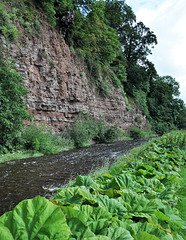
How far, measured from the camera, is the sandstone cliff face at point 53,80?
33.0 ft

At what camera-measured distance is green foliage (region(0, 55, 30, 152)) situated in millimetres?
7043

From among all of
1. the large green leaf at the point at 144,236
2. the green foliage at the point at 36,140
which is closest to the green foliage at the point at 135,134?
the green foliage at the point at 36,140

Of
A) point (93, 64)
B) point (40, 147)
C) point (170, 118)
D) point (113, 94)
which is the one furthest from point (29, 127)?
point (170, 118)

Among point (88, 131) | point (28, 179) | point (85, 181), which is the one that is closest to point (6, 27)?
point (28, 179)

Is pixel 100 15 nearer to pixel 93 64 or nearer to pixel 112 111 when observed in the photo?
pixel 93 64

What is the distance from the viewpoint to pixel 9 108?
Result: 7281 millimetres

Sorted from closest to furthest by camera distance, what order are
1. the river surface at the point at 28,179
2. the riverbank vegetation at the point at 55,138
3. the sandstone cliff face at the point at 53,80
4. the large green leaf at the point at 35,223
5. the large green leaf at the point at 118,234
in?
the large green leaf at the point at 35,223 < the large green leaf at the point at 118,234 < the river surface at the point at 28,179 < the riverbank vegetation at the point at 55,138 < the sandstone cliff face at the point at 53,80

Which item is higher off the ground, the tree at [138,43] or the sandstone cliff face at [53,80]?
the tree at [138,43]

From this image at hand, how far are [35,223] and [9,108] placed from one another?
7.38 metres

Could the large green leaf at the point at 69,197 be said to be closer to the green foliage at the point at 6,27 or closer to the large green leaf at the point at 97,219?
the large green leaf at the point at 97,219

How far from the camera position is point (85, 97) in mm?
14664

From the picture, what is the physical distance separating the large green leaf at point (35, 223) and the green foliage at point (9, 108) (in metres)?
6.81

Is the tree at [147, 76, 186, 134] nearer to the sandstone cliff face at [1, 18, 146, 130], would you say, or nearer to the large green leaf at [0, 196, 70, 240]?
the sandstone cliff face at [1, 18, 146, 130]

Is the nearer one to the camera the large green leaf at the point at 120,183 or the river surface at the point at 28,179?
the large green leaf at the point at 120,183
